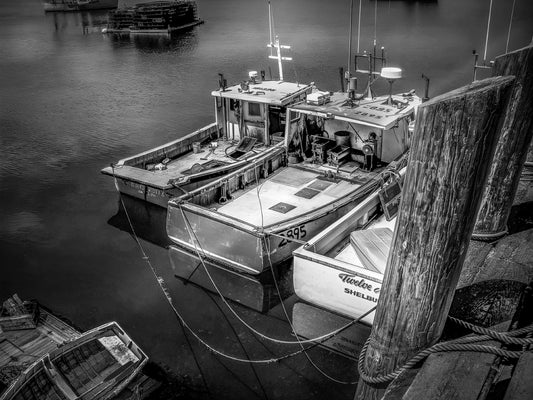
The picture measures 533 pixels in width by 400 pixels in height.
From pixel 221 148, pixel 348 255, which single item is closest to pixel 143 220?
pixel 221 148

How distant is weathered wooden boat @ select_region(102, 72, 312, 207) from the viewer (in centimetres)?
1336

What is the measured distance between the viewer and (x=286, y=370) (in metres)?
8.58

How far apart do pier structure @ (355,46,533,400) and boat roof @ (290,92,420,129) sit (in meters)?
8.57

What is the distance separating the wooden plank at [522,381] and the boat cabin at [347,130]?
9422 mm

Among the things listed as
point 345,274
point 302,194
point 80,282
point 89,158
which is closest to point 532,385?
point 345,274

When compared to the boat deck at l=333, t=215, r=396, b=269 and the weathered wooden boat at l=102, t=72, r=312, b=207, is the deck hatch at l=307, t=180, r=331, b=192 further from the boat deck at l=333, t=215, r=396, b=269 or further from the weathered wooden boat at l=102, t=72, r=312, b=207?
the boat deck at l=333, t=215, r=396, b=269

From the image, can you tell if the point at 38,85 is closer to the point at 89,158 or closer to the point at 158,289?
the point at 89,158

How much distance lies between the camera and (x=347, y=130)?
506 inches

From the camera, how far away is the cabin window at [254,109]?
15.0 meters

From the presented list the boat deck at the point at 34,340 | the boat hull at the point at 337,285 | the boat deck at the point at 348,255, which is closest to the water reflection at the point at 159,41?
the boat deck at the point at 348,255

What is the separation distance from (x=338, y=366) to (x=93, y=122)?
2047cm

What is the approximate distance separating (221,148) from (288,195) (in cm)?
459

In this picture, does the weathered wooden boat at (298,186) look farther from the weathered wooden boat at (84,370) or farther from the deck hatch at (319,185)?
the weathered wooden boat at (84,370)

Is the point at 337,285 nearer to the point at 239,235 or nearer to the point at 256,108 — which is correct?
the point at 239,235
